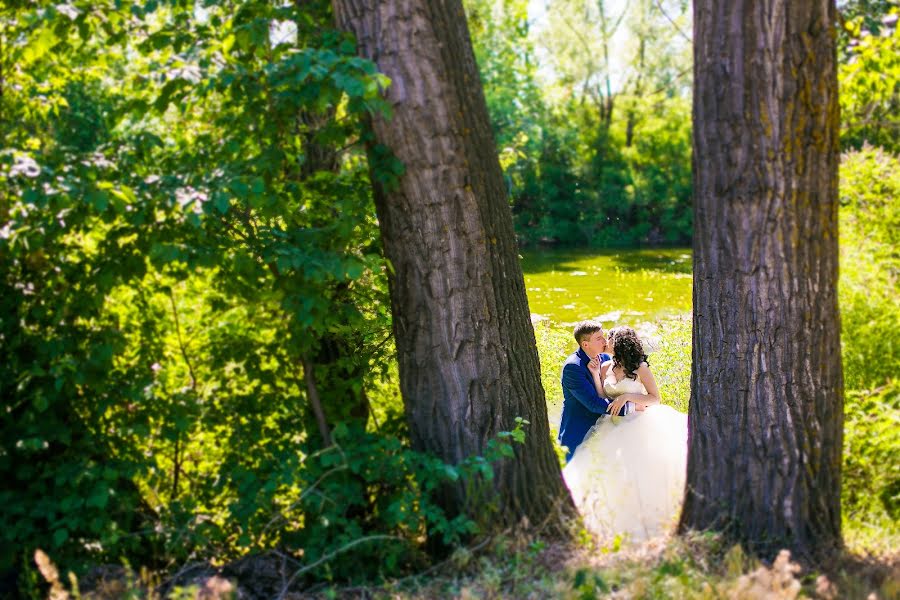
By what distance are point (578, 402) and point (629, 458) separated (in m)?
0.91

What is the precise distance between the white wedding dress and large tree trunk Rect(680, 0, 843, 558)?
2.20ft

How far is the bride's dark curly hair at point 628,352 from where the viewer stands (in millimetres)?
6746

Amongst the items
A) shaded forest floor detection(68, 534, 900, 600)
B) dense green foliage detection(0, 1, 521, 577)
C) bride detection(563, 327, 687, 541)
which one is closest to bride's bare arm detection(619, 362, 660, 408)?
bride detection(563, 327, 687, 541)

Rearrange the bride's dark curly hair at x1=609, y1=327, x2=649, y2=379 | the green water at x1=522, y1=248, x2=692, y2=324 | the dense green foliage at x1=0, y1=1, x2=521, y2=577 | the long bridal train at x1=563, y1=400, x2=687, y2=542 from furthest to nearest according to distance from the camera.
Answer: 1. the green water at x1=522, y1=248, x2=692, y2=324
2. the bride's dark curly hair at x1=609, y1=327, x2=649, y2=379
3. the long bridal train at x1=563, y1=400, x2=687, y2=542
4. the dense green foliage at x1=0, y1=1, x2=521, y2=577

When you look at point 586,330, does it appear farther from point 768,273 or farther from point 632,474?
point 768,273

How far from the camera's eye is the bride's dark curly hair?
6.75 metres

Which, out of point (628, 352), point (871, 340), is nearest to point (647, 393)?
point (628, 352)

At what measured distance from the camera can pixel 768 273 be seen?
401 cm

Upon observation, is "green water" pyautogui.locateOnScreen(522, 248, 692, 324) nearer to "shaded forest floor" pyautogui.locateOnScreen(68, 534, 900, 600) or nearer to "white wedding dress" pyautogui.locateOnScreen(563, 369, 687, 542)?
"white wedding dress" pyautogui.locateOnScreen(563, 369, 687, 542)

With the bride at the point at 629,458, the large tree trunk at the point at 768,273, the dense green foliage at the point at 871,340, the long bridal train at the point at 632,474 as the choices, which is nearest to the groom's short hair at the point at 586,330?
the bride at the point at 629,458

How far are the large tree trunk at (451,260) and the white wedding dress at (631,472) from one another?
1.74 ft

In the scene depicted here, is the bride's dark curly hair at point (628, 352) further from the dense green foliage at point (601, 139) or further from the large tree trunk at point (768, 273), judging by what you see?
the dense green foliage at point (601, 139)

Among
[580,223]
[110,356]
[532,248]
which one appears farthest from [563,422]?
[580,223]

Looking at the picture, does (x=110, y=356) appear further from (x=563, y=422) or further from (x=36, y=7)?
(x=563, y=422)
